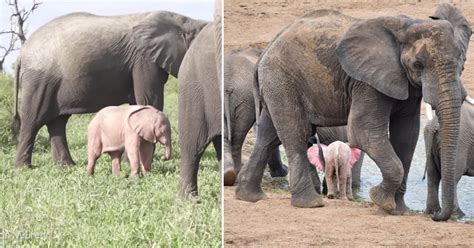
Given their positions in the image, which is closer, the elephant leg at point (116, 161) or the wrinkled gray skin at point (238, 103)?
the elephant leg at point (116, 161)

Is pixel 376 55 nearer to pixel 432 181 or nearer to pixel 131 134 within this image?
pixel 432 181

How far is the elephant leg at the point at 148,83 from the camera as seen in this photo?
12.8 ft

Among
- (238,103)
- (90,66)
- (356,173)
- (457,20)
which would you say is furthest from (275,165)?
(90,66)

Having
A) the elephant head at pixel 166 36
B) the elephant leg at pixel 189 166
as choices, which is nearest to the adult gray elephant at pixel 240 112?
the elephant head at pixel 166 36

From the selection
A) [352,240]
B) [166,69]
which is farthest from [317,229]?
[166,69]

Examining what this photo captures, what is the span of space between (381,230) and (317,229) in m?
0.27

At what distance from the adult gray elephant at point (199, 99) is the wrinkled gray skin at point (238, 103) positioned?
1.72 m

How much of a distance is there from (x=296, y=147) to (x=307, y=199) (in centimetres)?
23

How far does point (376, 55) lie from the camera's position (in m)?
4.99

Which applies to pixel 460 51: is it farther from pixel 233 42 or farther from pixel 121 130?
pixel 233 42

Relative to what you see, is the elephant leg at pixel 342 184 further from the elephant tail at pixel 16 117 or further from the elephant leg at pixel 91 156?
the elephant tail at pixel 16 117

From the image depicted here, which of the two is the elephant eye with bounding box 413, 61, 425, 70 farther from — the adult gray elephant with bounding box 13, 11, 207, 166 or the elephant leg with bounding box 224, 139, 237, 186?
the adult gray elephant with bounding box 13, 11, 207, 166

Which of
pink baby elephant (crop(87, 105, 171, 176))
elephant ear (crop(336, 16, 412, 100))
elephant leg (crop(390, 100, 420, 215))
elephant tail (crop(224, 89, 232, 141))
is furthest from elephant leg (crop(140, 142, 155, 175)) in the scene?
elephant tail (crop(224, 89, 232, 141))

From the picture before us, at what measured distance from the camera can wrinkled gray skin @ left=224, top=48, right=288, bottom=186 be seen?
5.93 m
